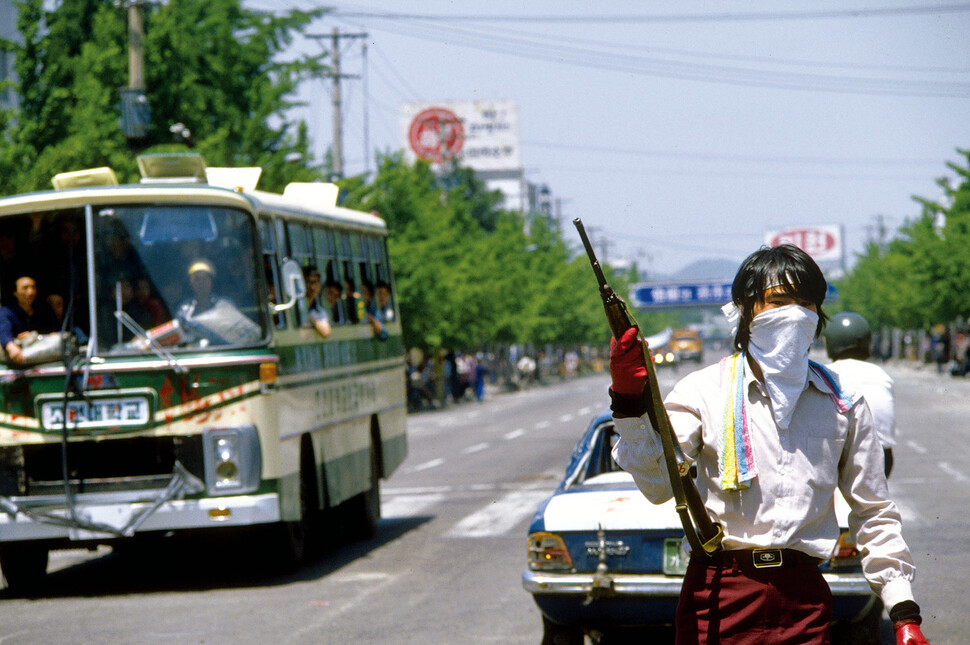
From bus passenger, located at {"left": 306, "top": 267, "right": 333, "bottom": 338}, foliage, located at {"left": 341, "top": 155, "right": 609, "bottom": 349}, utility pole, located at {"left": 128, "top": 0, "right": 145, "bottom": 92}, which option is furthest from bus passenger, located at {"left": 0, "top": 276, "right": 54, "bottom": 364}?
foliage, located at {"left": 341, "top": 155, "right": 609, "bottom": 349}

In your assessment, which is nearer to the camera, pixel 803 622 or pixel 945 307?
pixel 803 622

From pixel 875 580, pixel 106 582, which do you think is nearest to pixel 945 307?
pixel 106 582

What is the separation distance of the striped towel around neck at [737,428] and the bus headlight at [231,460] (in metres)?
7.09

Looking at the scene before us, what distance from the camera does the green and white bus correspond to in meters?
10.3

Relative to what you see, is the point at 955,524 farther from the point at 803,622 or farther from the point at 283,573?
the point at 803,622

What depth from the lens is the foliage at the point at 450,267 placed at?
40188 mm

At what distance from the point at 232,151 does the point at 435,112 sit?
207ft

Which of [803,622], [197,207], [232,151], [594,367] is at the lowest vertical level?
[594,367]

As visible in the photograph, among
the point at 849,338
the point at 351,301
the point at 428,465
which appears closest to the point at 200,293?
the point at 351,301

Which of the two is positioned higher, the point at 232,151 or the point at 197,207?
the point at 232,151

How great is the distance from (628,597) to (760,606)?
3323mm

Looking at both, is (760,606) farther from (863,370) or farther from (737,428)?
(863,370)

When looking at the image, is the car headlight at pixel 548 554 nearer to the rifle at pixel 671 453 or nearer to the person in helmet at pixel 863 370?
the person in helmet at pixel 863 370

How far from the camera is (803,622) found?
370 cm
